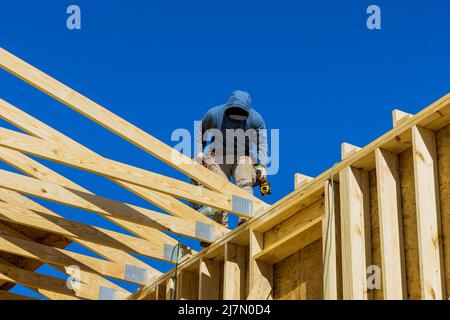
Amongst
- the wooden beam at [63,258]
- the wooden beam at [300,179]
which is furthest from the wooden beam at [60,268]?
the wooden beam at [300,179]

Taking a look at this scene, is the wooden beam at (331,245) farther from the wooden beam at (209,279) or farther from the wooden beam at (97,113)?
the wooden beam at (209,279)

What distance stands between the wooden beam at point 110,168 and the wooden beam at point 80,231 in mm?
1363

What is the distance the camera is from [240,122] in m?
10.0

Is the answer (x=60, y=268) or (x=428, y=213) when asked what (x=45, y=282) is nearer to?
(x=60, y=268)

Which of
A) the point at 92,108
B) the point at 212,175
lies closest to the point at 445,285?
the point at 212,175

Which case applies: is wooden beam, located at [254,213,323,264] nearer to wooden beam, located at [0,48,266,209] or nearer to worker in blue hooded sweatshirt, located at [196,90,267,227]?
wooden beam, located at [0,48,266,209]

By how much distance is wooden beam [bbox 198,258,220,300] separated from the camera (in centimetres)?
870

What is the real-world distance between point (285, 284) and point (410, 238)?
5.48 feet

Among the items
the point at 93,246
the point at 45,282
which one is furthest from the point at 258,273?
the point at 45,282

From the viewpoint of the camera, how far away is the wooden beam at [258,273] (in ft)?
25.8

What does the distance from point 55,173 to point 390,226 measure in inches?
148

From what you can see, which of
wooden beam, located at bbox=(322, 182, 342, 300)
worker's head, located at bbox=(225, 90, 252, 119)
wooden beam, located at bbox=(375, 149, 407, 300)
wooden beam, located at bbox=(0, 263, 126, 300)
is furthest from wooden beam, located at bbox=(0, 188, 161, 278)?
wooden beam, located at bbox=(375, 149, 407, 300)

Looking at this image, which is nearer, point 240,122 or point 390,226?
point 390,226

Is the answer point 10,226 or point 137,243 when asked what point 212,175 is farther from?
point 10,226
